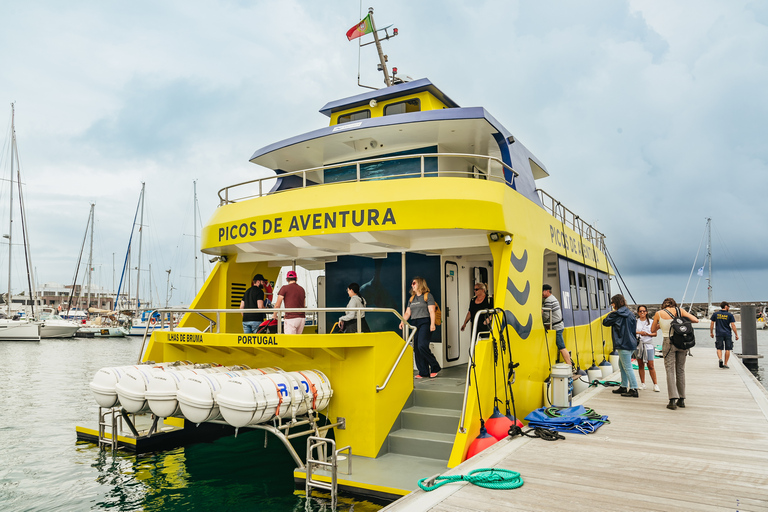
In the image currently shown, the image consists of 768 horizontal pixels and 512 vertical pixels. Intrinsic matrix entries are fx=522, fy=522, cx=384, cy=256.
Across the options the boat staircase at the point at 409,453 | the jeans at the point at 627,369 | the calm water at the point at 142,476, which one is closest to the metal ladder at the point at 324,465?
the boat staircase at the point at 409,453

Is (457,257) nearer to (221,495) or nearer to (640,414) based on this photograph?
(640,414)

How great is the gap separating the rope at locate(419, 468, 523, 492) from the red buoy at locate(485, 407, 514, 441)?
146cm

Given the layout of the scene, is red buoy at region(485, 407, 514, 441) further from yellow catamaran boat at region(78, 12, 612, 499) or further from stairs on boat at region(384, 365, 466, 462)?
stairs on boat at region(384, 365, 466, 462)

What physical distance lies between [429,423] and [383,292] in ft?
12.2

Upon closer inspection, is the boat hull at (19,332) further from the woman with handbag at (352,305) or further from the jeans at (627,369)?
the jeans at (627,369)

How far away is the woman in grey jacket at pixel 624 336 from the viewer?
8766mm

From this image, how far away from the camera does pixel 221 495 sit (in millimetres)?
6168

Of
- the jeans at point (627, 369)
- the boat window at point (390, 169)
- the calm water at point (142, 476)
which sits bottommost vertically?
the calm water at point (142, 476)

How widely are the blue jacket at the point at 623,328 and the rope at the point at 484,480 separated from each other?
5021 millimetres

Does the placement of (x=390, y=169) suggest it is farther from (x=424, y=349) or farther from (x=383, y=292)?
(x=424, y=349)

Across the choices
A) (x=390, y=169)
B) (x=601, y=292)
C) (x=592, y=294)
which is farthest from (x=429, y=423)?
(x=601, y=292)

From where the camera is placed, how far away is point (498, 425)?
6.09 meters

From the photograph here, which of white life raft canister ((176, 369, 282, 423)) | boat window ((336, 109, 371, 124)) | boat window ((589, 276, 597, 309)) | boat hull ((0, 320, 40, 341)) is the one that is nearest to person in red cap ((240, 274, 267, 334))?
white life raft canister ((176, 369, 282, 423))

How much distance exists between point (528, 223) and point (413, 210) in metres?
2.23
